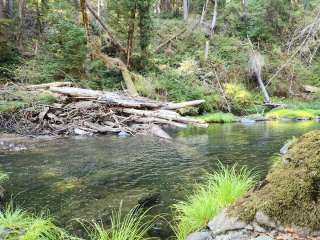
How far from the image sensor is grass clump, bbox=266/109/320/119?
25.4 m

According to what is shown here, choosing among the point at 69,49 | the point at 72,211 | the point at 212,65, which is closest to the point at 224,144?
the point at 72,211

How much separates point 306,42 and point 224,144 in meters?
9.65

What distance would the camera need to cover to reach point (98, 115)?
17.0 metres

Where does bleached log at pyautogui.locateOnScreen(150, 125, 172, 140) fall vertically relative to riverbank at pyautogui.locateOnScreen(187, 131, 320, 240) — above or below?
below

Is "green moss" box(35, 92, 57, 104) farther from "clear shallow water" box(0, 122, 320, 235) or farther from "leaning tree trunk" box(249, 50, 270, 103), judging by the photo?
"leaning tree trunk" box(249, 50, 270, 103)

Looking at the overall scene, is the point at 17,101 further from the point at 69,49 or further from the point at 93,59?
the point at 93,59

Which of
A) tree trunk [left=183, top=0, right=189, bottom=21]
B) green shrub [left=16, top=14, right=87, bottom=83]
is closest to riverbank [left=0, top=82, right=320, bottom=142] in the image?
green shrub [left=16, top=14, right=87, bottom=83]

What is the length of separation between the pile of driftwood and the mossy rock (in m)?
11.5

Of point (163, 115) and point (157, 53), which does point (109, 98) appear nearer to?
point (163, 115)

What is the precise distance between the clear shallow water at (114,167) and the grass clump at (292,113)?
9573 mm

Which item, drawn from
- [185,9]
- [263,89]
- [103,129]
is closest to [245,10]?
[185,9]

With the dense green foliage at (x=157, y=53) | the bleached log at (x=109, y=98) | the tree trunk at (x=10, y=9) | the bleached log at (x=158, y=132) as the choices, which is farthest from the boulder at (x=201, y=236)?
the tree trunk at (x=10, y=9)

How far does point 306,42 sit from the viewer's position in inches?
181

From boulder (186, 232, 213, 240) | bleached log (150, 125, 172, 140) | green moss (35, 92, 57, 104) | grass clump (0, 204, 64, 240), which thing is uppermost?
boulder (186, 232, 213, 240)
